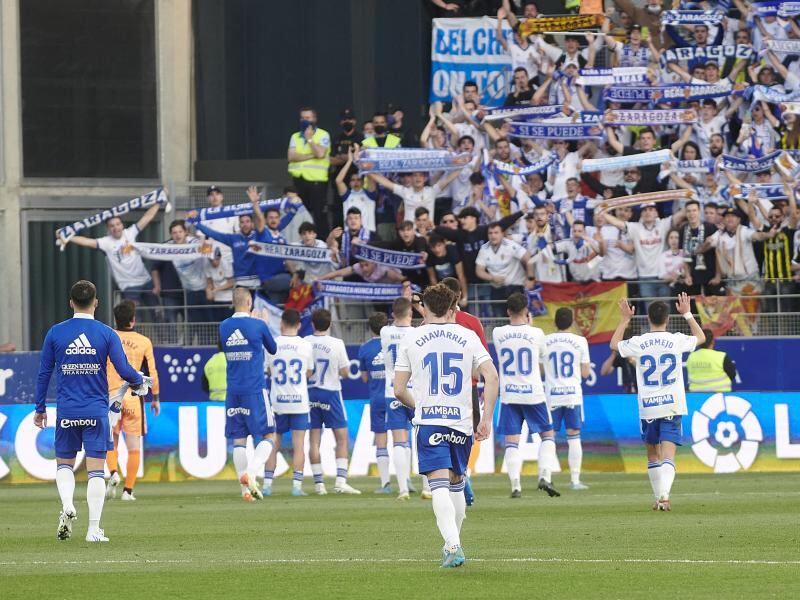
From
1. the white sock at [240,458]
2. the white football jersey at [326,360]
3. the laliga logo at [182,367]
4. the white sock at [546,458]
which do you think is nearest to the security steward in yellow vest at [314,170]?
the laliga logo at [182,367]

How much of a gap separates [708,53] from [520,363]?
10.9 metres

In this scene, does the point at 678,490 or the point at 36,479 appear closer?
the point at 678,490

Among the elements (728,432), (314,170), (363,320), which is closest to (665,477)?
(728,432)

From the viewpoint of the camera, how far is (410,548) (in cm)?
1355

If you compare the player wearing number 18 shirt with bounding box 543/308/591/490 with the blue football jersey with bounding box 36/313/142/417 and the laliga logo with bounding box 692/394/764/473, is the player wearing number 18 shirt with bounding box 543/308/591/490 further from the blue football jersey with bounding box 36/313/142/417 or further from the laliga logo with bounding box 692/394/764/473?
the blue football jersey with bounding box 36/313/142/417

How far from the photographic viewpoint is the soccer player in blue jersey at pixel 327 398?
21.7 metres

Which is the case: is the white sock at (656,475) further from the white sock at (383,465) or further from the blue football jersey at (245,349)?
the white sock at (383,465)

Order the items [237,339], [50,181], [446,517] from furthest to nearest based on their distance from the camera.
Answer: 1. [50,181]
2. [237,339]
3. [446,517]

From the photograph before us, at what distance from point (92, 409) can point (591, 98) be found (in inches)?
667

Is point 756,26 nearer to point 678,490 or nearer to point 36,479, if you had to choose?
point 678,490

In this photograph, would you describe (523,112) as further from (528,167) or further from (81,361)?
(81,361)

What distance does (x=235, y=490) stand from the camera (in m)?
22.5

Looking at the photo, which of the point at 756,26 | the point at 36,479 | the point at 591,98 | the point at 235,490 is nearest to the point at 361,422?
the point at 235,490

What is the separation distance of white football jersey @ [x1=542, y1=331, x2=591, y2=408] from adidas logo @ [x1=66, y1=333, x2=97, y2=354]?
27.3 ft
